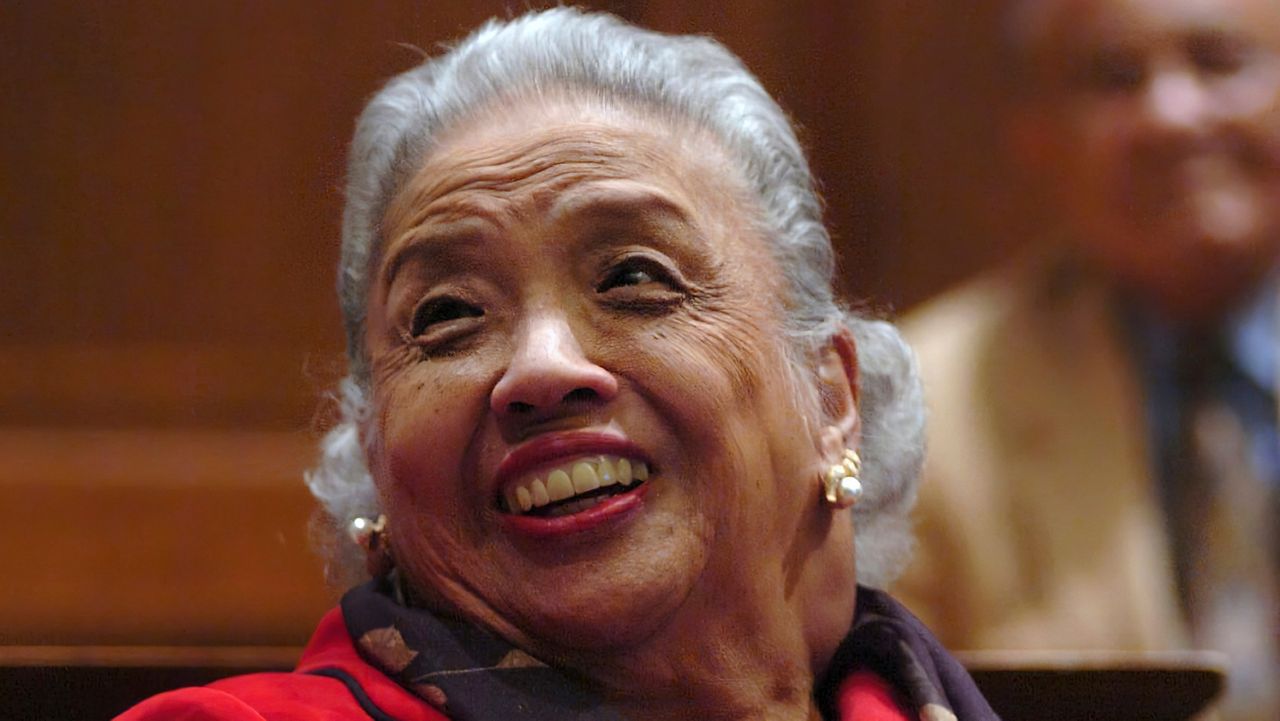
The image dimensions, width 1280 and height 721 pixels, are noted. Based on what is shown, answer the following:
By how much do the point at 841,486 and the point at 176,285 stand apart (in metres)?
2.15

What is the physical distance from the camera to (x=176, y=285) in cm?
326

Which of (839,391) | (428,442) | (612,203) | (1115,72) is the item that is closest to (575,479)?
(428,442)

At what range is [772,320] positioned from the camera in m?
1.47

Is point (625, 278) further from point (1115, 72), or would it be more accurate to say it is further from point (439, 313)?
point (1115, 72)

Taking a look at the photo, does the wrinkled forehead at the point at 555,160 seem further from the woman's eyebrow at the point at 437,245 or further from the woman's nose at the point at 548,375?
the woman's nose at the point at 548,375

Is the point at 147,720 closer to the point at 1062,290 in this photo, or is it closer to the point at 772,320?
the point at 772,320

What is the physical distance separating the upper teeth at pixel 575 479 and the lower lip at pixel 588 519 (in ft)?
0.04

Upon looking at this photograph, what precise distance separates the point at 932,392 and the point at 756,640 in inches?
61.2

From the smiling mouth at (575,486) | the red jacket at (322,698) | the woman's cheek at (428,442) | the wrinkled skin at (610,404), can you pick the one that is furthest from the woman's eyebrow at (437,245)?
the red jacket at (322,698)

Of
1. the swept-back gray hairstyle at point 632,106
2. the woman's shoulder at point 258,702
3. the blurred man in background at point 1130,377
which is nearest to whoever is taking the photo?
the woman's shoulder at point 258,702

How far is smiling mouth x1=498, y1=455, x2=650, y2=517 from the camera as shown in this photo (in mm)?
1302

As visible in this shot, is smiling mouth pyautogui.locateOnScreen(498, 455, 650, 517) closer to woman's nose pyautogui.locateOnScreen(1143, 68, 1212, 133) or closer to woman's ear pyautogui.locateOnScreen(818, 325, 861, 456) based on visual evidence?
woman's ear pyautogui.locateOnScreen(818, 325, 861, 456)

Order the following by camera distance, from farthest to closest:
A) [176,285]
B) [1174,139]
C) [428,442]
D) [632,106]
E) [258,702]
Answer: [176,285] < [1174,139] < [632,106] < [428,442] < [258,702]

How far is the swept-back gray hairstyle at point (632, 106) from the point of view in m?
1.50
